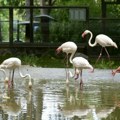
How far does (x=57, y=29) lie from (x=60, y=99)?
12280 millimetres

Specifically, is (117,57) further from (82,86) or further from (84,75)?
(82,86)

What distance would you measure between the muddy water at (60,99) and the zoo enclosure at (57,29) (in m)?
7.09

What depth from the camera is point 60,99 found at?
11.5 metres

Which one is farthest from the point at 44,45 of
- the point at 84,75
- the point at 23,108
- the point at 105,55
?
the point at 23,108

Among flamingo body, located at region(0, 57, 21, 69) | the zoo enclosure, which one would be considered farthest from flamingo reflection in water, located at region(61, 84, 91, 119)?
the zoo enclosure

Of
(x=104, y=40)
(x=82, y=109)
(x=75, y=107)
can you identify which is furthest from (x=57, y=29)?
(x=82, y=109)

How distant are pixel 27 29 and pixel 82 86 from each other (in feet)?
33.0

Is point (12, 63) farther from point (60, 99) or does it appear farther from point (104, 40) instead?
point (104, 40)

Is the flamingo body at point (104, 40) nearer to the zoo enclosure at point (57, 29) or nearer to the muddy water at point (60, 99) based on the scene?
the muddy water at point (60, 99)

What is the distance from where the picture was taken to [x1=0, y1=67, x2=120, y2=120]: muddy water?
961 centimetres

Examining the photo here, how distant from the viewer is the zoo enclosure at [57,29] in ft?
76.7

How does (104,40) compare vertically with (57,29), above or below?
below

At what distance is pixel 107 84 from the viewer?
14.6m

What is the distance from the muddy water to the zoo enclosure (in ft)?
23.3
